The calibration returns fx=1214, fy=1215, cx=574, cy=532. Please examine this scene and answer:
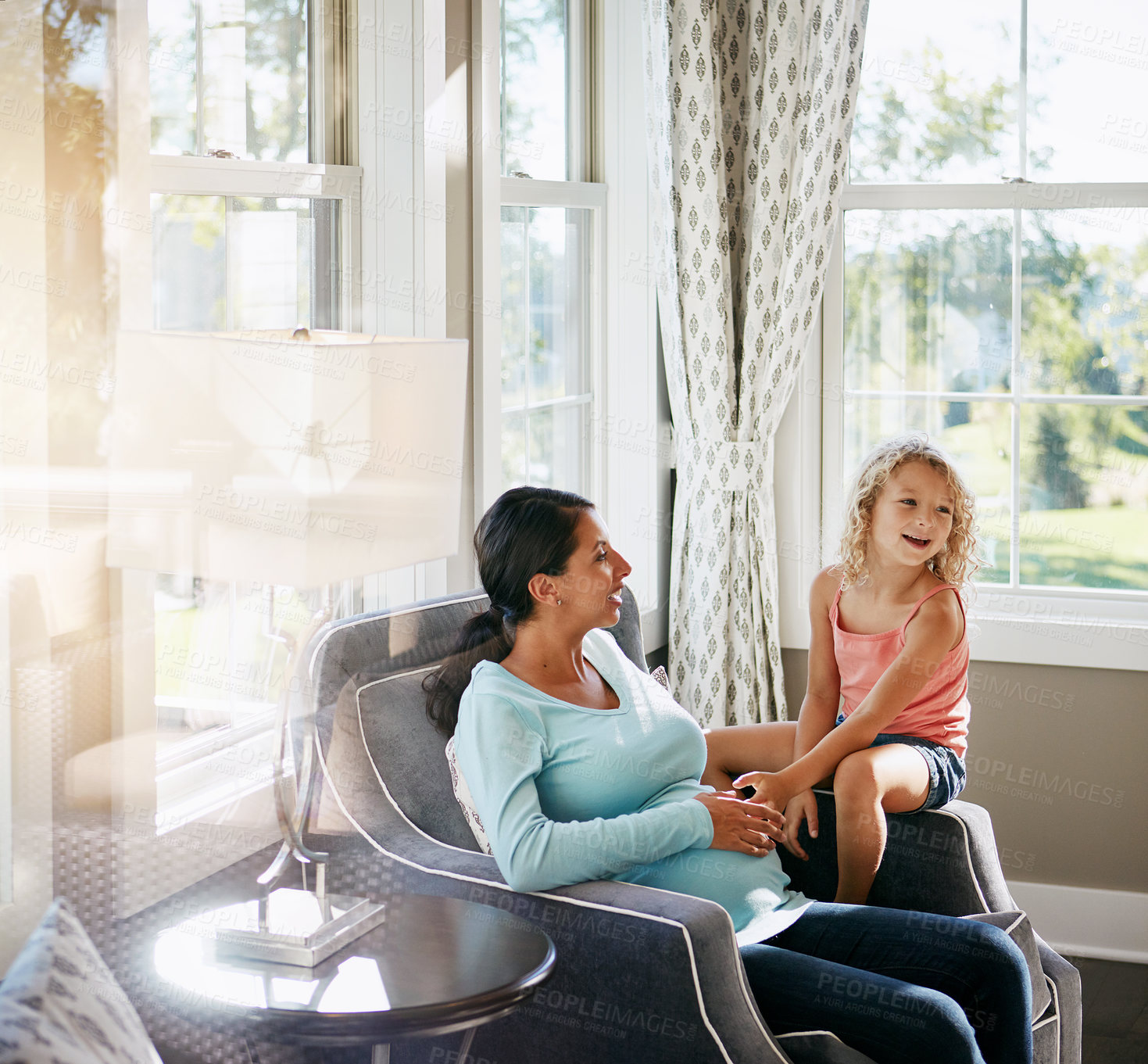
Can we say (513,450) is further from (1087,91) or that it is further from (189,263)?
(1087,91)

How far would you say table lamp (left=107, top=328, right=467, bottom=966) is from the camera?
52.2 inches

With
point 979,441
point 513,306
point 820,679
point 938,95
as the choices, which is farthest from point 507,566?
point 938,95

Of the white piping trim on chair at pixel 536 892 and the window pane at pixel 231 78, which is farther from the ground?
the window pane at pixel 231 78

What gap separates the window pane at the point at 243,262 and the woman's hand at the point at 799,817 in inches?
47.8

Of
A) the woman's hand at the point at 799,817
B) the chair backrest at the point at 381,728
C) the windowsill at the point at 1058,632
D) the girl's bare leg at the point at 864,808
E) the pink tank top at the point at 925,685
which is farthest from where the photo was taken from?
the windowsill at the point at 1058,632

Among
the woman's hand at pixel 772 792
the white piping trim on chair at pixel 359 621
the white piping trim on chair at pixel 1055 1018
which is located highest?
the white piping trim on chair at pixel 359 621

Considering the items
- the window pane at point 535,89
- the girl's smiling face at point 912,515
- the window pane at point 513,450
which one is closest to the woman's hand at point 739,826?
the girl's smiling face at point 912,515

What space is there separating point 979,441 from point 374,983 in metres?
2.50

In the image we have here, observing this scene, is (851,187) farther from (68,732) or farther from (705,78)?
(68,732)

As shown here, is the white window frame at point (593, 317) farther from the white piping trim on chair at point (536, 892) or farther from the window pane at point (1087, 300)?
the white piping trim on chair at point (536, 892)

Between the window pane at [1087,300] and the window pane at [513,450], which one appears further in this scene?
the window pane at [1087,300]

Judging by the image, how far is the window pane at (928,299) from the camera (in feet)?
10.8

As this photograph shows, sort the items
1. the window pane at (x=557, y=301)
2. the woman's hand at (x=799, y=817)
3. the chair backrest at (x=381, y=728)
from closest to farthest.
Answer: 1. the chair backrest at (x=381, y=728)
2. the woman's hand at (x=799, y=817)
3. the window pane at (x=557, y=301)

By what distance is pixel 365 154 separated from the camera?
227 centimetres
